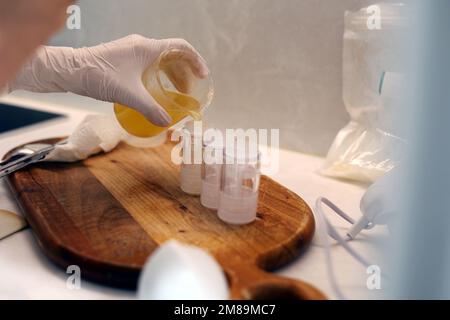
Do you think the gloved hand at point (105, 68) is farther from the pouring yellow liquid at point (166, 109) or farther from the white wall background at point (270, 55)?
the white wall background at point (270, 55)

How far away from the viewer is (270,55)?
0.94m

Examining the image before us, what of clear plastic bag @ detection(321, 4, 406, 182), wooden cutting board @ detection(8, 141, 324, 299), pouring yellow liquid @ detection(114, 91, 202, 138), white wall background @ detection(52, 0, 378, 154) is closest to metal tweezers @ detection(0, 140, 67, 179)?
wooden cutting board @ detection(8, 141, 324, 299)

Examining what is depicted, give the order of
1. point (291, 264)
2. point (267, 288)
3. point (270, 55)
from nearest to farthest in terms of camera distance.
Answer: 1. point (267, 288)
2. point (291, 264)
3. point (270, 55)

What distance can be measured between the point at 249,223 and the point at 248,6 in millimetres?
484

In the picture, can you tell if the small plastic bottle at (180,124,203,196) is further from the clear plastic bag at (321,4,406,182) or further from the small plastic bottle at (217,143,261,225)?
the clear plastic bag at (321,4,406,182)

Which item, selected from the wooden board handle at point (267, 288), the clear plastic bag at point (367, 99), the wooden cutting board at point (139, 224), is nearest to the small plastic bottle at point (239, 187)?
the wooden cutting board at point (139, 224)

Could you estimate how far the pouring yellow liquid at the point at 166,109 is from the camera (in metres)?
0.75

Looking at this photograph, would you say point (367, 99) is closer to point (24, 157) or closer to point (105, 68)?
point (105, 68)

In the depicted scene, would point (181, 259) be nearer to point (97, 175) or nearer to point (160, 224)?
point (160, 224)

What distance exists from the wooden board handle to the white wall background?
1.64 ft

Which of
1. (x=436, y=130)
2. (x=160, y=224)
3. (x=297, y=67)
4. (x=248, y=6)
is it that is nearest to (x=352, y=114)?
(x=297, y=67)

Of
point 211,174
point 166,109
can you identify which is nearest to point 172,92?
point 166,109

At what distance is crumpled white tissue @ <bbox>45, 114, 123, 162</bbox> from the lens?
0.80 meters

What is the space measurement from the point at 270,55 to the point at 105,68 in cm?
34
